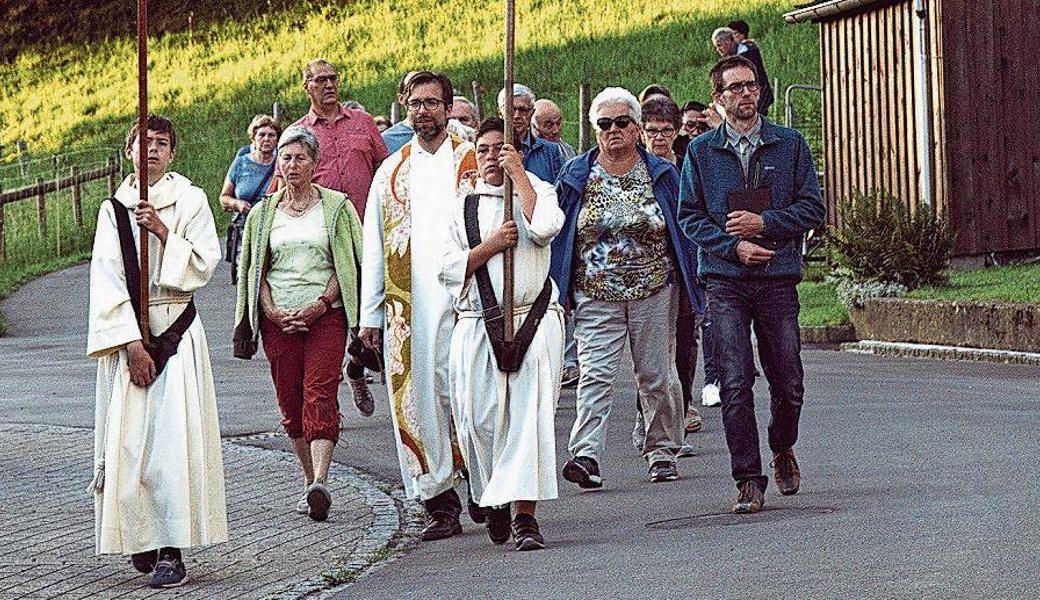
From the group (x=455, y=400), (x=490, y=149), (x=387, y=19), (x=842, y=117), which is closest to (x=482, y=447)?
(x=455, y=400)

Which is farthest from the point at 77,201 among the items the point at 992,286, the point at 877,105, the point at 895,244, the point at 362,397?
the point at 362,397

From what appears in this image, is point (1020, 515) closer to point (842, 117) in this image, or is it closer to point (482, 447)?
point (482, 447)

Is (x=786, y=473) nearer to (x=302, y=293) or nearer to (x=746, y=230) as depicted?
(x=746, y=230)

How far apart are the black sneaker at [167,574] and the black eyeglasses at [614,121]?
3.24 m

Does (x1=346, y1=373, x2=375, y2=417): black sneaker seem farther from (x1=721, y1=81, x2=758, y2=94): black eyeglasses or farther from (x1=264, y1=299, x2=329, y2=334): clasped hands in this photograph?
(x1=721, y1=81, x2=758, y2=94): black eyeglasses

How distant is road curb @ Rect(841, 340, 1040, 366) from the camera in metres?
16.5

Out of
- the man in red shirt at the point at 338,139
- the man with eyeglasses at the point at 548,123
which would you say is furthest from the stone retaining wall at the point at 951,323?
the man in red shirt at the point at 338,139

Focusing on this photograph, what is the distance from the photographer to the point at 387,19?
2131 inches

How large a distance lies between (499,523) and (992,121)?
14811 millimetres

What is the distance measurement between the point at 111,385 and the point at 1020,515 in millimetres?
3563

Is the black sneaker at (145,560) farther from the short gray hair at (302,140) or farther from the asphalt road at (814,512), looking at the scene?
the short gray hair at (302,140)

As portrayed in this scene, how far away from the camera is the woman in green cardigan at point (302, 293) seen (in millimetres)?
10297

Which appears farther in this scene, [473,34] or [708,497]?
[473,34]

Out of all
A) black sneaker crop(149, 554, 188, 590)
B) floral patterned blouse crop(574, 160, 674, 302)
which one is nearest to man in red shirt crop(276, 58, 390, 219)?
floral patterned blouse crop(574, 160, 674, 302)
